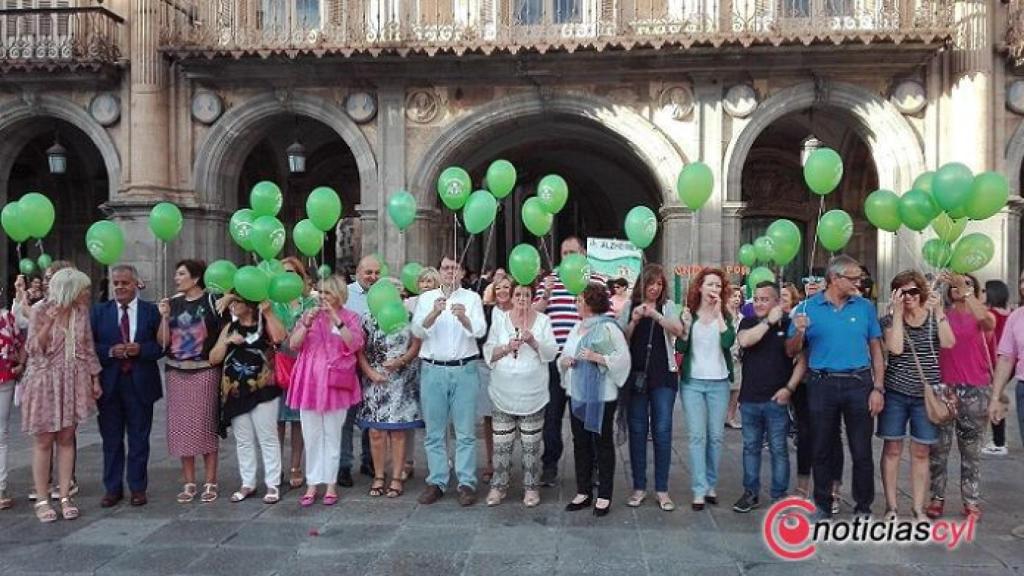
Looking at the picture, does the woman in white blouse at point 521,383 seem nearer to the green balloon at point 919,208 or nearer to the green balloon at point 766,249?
the green balloon at point 766,249

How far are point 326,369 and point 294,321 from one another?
0.64 meters

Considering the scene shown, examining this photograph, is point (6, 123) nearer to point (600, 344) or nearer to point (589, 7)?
point (589, 7)

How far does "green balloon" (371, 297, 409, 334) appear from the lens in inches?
218

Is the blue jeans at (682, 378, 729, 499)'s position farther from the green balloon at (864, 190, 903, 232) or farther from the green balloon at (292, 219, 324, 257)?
the green balloon at (292, 219, 324, 257)

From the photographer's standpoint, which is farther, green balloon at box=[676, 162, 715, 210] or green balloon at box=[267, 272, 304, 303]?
green balloon at box=[676, 162, 715, 210]

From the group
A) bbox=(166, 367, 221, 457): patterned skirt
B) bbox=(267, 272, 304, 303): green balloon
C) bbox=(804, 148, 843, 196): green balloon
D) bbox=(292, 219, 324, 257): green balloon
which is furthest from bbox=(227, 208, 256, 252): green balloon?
bbox=(804, 148, 843, 196): green balloon

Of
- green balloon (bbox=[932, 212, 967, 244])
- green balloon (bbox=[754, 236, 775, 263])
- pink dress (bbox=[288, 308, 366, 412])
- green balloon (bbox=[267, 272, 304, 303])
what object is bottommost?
pink dress (bbox=[288, 308, 366, 412])

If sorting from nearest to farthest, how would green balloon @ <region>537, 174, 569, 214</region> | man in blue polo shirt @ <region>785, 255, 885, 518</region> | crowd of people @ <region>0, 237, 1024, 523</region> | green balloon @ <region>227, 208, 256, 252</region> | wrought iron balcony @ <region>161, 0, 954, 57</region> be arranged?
man in blue polo shirt @ <region>785, 255, 885, 518</region> < crowd of people @ <region>0, 237, 1024, 523</region> < green balloon @ <region>227, 208, 256, 252</region> < green balloon @ <region>537, 174, 569, 214</region> < wrought iron balcony @ <region>161, 0, 954, 57</region>

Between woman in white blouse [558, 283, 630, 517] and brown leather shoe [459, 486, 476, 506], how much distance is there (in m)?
0.69

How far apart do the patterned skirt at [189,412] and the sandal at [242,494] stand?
1.27ft

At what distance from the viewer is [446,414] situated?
19.6 feet

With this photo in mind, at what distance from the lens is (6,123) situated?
558 inches

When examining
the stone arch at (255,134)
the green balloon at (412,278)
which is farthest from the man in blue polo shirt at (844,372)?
the stone arch at (255,134)

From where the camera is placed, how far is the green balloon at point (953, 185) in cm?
522
